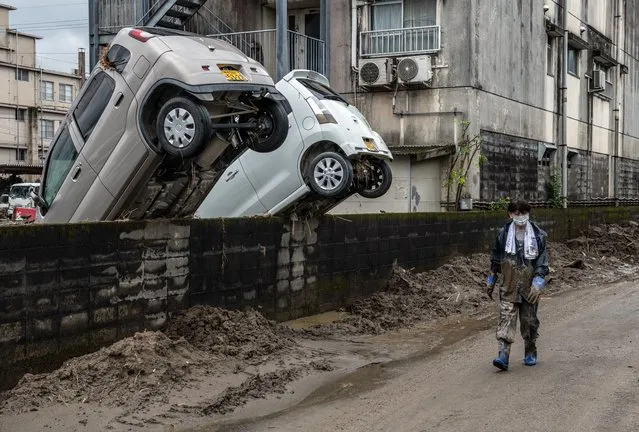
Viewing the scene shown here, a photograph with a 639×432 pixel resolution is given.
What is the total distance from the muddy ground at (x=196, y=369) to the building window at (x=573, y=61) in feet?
56.5

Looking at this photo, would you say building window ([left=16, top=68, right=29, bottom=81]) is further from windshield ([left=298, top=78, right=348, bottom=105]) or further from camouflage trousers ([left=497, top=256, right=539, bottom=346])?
camouflage trousers ([left=497, top=256, right=539, bottom=346])

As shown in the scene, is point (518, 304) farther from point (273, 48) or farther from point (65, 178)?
point (273, 48)

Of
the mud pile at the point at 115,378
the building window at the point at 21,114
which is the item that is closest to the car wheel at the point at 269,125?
the mud pile at the point at 115,378

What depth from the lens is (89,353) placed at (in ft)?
23.9

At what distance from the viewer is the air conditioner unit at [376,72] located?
1966cm

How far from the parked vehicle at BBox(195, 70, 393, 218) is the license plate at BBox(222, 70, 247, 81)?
2689 mm

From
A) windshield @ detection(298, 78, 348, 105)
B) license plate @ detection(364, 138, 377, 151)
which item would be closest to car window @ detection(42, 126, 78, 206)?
windshield @ detection(298, 78, 348, 105)

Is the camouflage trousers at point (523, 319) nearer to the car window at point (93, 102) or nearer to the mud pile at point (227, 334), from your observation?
the mud pile at point (227, 334)

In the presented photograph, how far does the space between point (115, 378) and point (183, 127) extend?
9.30 feet

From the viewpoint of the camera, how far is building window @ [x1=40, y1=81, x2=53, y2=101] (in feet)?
209

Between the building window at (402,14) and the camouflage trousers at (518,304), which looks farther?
the building window at (402,14)

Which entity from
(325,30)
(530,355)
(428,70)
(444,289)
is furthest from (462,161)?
(530,355)

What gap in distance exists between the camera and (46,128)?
6234cm

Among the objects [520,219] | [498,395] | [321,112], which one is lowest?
[498,395]
